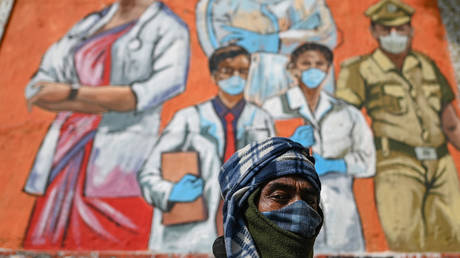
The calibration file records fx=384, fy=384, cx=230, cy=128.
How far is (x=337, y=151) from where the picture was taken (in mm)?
3385

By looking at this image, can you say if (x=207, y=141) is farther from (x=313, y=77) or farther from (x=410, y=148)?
(x=410, y=148)

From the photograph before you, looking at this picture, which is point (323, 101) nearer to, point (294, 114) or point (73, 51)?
point (294, 114)

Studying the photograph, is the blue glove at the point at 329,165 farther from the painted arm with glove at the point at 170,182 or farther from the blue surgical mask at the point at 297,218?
the blue surgical mask at the point at 297,218

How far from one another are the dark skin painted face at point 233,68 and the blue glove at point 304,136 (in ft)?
2.46

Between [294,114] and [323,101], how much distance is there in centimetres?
32

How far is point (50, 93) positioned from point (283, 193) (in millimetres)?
3399

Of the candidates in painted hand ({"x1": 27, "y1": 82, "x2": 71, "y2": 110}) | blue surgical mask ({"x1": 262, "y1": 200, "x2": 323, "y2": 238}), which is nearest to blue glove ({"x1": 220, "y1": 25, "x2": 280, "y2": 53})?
painted hand ({"x1": 27, "y1": 82, "x2": 71, "y2": 110})

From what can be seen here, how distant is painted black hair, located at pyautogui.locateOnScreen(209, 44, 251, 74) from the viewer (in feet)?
12.7

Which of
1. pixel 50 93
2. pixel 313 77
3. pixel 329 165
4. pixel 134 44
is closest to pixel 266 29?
pixel 313 77

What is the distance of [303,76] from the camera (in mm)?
3775

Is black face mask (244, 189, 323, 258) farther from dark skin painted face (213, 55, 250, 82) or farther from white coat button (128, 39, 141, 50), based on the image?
white coat button (128, 39, 141, 50)

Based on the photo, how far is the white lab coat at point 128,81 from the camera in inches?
134

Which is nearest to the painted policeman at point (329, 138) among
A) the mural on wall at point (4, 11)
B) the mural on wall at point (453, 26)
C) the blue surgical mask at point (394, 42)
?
the blue surgical mask at point (394, 42)

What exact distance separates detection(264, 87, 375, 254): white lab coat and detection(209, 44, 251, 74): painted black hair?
0.63 meters
